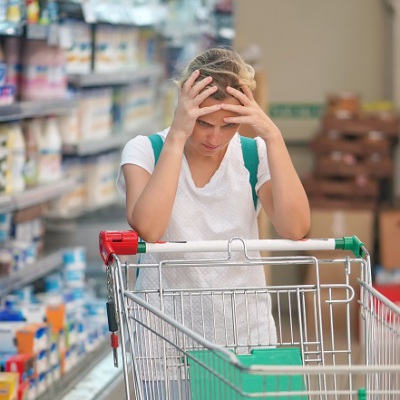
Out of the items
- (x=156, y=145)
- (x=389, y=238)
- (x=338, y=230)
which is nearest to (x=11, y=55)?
(x=156, y=145)

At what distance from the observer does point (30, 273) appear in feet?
16.6

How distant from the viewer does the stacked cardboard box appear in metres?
7.71

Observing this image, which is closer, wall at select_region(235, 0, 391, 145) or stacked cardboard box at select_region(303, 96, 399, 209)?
stacked cardboard box at select_region(303, 96, 399, 209)

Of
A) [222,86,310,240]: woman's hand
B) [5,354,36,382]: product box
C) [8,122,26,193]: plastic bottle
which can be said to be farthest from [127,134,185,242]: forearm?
[8,122,26,193]: plastic bottle

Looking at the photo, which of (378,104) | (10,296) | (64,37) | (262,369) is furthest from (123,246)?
(378,104)

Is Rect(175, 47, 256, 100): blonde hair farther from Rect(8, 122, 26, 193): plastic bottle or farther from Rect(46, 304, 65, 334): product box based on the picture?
Rect(8, 122, 26, 193): plastic bottle

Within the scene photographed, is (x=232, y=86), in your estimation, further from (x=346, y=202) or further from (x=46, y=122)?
(x=346, y=202)

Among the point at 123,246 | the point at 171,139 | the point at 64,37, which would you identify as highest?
the point at 64,37

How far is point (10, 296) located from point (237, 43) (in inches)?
156

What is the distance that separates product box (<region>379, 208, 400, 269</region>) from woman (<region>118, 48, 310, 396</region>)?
448 centimetres

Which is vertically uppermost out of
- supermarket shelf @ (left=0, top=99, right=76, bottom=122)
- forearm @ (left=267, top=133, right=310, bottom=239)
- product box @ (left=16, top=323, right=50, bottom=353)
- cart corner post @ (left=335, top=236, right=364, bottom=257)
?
supermarket shelf @ (left=0, top=99, right=76, bottom=122)

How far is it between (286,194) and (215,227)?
0.76 ft

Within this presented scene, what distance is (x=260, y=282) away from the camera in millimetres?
2975

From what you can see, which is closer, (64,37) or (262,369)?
(262,369)
